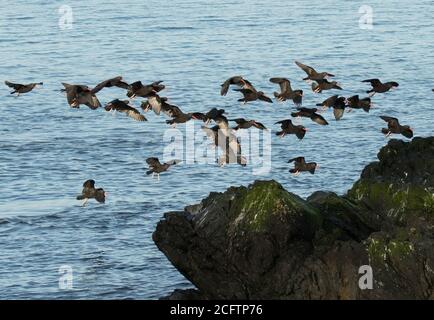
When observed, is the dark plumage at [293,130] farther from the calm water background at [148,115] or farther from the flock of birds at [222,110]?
the calm water background at [148,115]

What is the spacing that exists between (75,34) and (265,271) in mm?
94011

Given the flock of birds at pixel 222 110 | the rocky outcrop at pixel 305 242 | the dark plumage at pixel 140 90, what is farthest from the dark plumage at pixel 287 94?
the rocky outcrop at pixel 305 242

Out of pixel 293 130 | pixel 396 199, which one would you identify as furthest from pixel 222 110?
pixel 396 199

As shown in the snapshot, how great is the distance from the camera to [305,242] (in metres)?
38.8

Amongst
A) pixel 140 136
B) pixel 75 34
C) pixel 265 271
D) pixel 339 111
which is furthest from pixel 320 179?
pixel 75 34

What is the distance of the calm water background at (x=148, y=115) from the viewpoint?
211 feet

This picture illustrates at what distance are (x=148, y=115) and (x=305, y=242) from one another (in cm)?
6044

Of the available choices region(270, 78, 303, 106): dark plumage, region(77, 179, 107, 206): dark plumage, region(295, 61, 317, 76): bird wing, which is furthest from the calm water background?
region(295, 61, 317, 76): bird wing

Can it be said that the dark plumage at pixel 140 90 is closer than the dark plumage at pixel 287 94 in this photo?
Yes

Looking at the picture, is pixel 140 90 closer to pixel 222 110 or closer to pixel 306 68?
pixel 222 110

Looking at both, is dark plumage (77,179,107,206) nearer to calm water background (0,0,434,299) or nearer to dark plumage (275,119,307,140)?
dark plumage (275,119,307,140)

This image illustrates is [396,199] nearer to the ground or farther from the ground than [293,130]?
nearer to the ground

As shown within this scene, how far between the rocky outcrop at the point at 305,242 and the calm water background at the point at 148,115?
1640 centimetres
